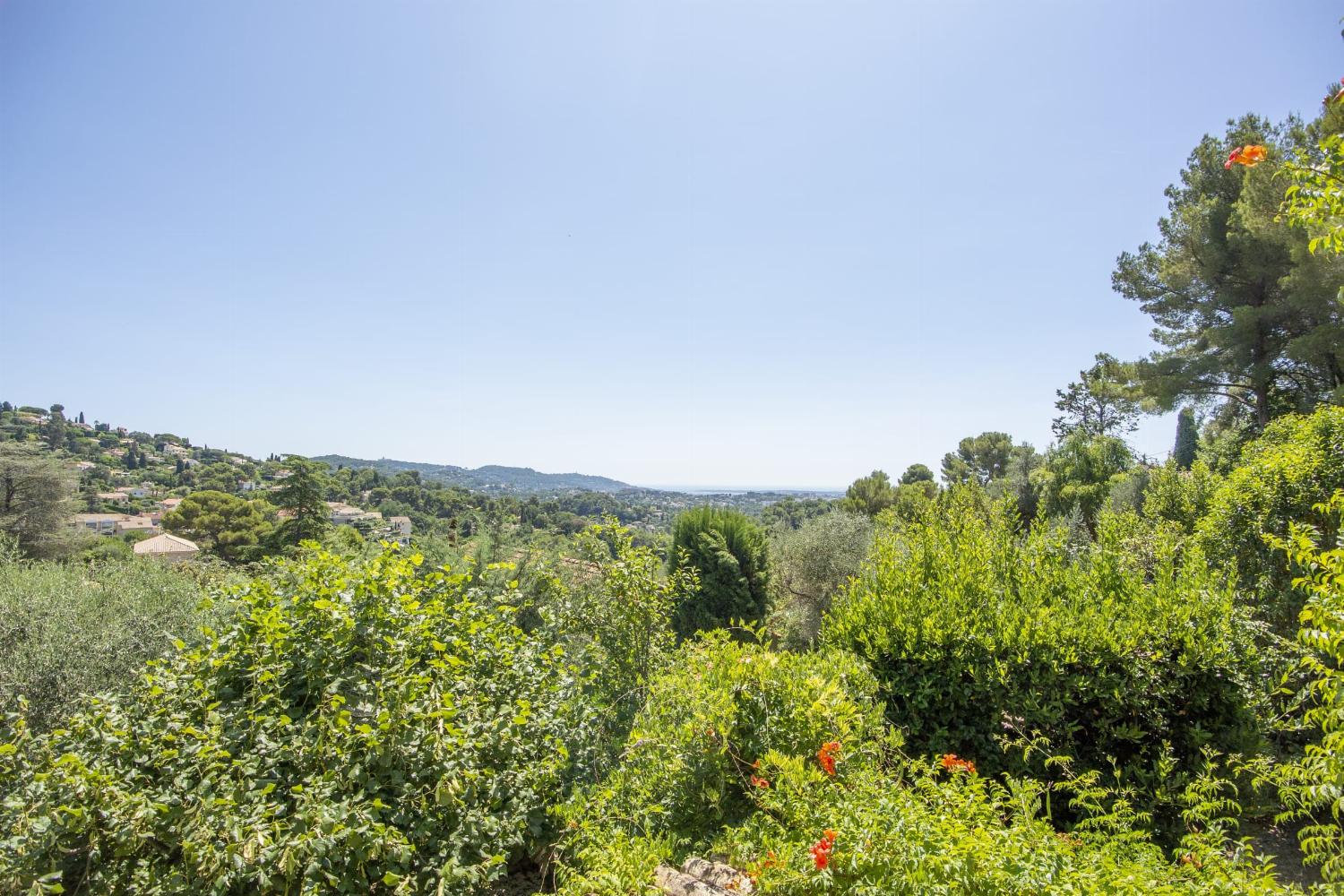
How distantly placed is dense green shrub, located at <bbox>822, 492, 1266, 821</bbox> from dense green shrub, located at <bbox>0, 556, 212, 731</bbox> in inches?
260

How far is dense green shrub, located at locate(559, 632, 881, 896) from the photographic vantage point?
2561mm

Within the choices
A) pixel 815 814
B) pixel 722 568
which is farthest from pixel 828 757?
pixel 722 568

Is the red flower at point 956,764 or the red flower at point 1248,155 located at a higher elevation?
the red flower at point 1248,155

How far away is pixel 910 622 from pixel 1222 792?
242 cm

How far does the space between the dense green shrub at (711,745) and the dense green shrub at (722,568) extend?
25.2 ft

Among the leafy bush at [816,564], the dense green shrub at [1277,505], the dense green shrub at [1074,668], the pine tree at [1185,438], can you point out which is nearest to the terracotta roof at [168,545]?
the leafy bush at [816,564]

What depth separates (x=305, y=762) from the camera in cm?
205

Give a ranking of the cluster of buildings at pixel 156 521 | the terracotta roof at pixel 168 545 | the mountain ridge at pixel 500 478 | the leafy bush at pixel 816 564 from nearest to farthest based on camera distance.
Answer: the leafy bush at pixel 816 564 → the terracotta roof at pixel 168 545 → the cluster of buildings at pixel 156 521 → the mountain ridge at pixel 500 478

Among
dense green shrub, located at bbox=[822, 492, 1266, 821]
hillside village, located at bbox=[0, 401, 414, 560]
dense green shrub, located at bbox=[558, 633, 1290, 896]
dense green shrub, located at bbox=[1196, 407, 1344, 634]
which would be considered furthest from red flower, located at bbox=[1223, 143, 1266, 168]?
hillside village, located at bbox=[0, 401, 414, 560]

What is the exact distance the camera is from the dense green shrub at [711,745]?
101 inches

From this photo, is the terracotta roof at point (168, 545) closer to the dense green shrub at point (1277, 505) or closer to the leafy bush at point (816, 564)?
the leafy bush at point (816, 564)

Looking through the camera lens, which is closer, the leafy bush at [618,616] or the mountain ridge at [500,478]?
the leafy bush at [618,616]

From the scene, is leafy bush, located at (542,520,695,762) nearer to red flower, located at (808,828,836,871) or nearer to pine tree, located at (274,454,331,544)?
red flower, located at (808,828,836,871)

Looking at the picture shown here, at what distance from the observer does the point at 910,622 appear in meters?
3.93
